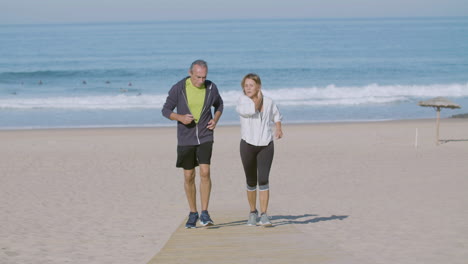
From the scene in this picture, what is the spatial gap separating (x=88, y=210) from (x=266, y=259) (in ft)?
13.4

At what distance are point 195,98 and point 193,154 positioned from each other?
1.87ft

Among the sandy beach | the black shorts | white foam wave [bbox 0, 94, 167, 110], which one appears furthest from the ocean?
the black shorts

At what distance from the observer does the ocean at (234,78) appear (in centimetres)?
2619

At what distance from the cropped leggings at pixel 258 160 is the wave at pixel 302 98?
71.4ft

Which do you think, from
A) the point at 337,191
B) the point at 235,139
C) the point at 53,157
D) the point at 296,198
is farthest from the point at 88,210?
the point at 235,139

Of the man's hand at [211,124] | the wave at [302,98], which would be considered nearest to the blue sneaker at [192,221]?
the man's hand at [211,124]

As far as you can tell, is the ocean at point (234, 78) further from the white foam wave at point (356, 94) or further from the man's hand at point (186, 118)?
the man's hand at point (186, 118)

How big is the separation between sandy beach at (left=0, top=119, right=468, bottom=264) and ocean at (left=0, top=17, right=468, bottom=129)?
6228mm

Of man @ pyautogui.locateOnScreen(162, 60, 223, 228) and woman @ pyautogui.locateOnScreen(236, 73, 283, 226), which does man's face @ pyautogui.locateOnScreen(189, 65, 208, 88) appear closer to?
man @ pyautogui.locateOnScreen(162, 60, 223, 228)

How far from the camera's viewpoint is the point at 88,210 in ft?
30.8

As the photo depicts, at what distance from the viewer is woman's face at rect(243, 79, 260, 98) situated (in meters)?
6.82

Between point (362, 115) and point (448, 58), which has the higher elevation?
point (448, 58)

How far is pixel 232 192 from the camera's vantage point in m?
11.1

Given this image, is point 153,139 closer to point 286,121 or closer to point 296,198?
point 286,121
